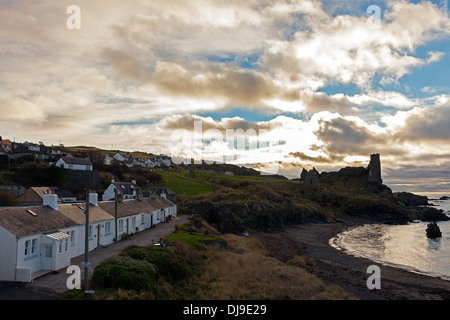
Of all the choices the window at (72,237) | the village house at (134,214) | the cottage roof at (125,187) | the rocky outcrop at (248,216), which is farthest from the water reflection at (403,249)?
Answer: the cottage roof at (125,187)

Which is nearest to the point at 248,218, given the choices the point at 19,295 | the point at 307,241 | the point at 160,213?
the point at 307,241

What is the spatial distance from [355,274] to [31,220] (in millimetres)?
29635

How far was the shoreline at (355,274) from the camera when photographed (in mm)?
27594

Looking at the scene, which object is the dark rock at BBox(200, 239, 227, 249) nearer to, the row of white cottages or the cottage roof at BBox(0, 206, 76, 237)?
the row of white cottages

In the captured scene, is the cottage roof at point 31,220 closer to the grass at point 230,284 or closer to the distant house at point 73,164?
the grass at point 230,284

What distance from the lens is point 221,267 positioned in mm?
27828

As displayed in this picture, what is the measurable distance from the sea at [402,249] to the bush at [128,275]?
107ft

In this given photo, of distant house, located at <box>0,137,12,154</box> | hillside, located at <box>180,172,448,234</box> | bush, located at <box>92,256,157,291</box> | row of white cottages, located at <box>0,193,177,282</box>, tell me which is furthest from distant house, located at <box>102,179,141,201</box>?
distant house, located at <box>0,137,12,154</box>

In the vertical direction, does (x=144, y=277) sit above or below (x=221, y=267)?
above

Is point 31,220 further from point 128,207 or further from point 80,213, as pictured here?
point 128,207

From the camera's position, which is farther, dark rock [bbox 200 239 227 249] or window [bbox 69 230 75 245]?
dark rock [bbox 200 239 227 249]

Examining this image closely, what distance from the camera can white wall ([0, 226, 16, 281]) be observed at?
1966 cm
